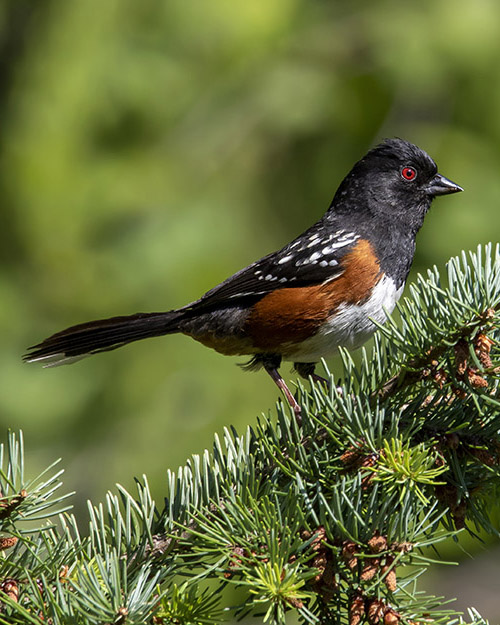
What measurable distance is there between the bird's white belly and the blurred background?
0.96 m

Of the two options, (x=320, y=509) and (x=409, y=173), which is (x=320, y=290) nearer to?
(x=409, y=173)

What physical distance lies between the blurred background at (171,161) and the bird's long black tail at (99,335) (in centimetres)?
63

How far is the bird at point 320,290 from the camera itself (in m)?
2.13

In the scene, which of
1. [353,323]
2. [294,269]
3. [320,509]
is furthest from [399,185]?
[320,509]

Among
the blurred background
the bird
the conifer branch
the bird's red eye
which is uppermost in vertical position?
the blurred background

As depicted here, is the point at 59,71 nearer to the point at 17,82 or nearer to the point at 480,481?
the point at 17,82

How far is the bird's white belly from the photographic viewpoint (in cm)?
210

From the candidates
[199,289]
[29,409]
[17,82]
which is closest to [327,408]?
[199,289]

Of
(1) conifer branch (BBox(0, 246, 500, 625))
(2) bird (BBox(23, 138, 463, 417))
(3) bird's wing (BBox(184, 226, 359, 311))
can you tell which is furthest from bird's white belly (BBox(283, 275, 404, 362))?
(1) conifer branch (BBox(0, 246, 500, 625))

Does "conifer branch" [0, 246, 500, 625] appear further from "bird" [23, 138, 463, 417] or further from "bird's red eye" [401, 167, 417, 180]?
"bird's red eye" [401, 167, 417, 180]

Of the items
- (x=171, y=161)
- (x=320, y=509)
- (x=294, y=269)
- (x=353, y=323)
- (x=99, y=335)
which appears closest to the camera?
(x=320, y=509)

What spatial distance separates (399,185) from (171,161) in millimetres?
1577

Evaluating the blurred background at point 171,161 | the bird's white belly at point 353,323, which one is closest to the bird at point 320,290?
the bird's white belly at point 353,323

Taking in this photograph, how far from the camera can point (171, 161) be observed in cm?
368
